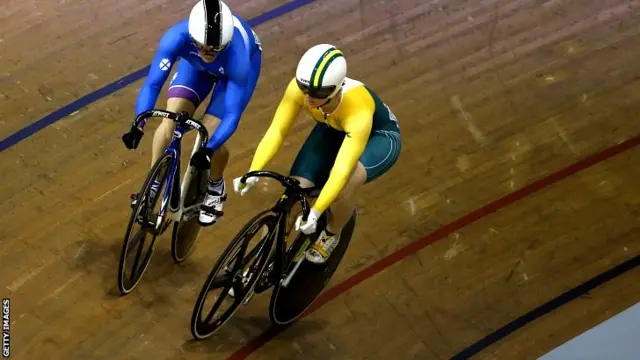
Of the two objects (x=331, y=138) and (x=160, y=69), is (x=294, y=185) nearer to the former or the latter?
(x=331, y=138)

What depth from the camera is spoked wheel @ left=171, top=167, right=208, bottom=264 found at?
3607mm

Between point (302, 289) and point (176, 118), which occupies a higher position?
point (176, 118)

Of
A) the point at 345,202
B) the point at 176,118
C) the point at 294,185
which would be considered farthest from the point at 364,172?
the point at 176,118

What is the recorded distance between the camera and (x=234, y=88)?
3.45 meters

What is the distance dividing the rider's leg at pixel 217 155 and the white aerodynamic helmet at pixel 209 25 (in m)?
0.31

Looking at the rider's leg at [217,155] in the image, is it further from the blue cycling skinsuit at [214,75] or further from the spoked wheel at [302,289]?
the spoked wheel at [302,289]

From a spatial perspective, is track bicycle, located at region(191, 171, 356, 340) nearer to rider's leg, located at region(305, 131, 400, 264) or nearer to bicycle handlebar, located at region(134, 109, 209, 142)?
rider's leg, located at region(305, 131, 400, 264)

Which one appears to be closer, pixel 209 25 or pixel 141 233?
pixel 209 25

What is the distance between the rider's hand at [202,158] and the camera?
3.25m

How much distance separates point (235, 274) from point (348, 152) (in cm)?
66

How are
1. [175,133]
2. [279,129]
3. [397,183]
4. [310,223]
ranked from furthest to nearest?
[397,183] < [175,133] < [279,129] < [310,223]

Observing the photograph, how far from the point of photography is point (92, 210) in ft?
13.2

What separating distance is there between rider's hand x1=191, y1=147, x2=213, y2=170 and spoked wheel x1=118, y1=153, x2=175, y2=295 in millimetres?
120

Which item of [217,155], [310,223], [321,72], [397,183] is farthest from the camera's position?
[397,183]
